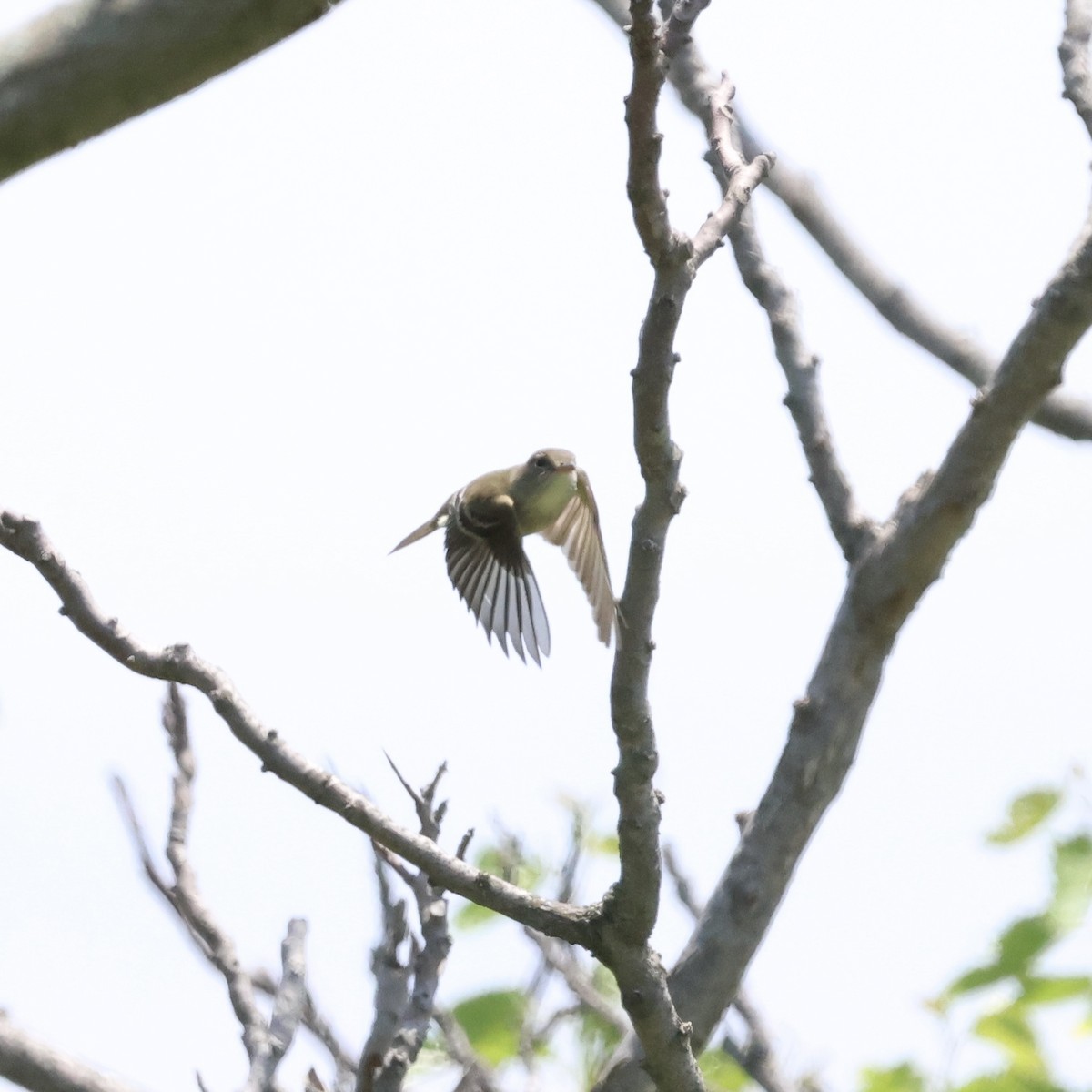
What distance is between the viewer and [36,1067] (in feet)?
10.8

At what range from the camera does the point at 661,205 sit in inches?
104

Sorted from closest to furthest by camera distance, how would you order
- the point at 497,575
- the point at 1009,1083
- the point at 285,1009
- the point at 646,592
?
the point at 646,592, the point at 1009,1083, the point at 285,1009, the point at 497,575

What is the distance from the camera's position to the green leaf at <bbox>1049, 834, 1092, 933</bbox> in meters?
3.69

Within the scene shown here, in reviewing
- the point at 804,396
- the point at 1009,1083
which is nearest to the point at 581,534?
the point at 804,396

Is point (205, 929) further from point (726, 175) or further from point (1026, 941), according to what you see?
point (726, 175)

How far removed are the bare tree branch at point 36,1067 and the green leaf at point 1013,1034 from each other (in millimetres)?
2132

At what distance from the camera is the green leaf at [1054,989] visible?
367 centimetres

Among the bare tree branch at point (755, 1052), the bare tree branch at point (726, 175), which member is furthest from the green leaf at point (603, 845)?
the bare tree branch at point (726, 175)

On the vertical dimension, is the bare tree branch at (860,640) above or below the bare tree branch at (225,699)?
above

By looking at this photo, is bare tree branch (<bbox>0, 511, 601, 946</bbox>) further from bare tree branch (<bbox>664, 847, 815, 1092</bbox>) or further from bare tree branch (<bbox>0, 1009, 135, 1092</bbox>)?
bare tree branch (<bbox>664, 847, 815, 1092</bbox>)

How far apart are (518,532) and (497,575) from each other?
0.38 meters

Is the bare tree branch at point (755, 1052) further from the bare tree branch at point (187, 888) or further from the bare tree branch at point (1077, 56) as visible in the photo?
the bare tree branch at point (1077, 56)

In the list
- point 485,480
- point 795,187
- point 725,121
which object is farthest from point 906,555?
point 485,480

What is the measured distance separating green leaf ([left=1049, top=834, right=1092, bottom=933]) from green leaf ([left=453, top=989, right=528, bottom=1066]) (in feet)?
4.77
